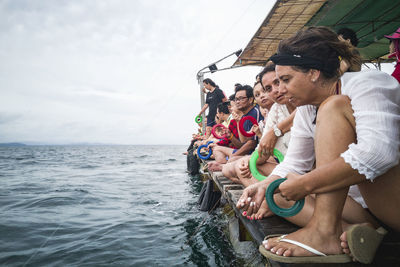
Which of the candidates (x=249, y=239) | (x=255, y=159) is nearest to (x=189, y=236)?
(x=249, y=239)

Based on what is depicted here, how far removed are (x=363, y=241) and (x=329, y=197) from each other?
0.79 feet

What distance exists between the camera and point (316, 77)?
1.38 m

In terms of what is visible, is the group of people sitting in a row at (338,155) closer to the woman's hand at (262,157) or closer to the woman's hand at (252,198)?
the woman's hand at (252,198)

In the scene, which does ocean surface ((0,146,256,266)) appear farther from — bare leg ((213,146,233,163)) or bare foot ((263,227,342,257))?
bare foot ((263,227,342,257))

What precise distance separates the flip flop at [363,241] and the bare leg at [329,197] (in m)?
0.08

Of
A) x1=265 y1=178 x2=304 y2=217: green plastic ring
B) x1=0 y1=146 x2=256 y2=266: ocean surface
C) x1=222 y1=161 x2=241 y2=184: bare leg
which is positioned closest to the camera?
x1=265 y1=178 x2=304 y2=217: green plastic ring

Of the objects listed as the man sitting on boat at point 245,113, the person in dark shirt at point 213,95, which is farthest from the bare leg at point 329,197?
the person in dark shirt at point 213,95

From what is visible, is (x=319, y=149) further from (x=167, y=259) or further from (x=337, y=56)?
(x=167, y=259)

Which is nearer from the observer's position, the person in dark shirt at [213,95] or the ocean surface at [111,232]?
the ocean surface at [111,232]

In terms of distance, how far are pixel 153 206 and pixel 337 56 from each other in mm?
6478

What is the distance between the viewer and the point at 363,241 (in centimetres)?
113

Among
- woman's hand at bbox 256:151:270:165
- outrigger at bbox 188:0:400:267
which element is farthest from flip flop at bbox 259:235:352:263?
outrigger at bbox 188:0:400:267

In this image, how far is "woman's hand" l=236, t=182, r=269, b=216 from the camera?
152cm

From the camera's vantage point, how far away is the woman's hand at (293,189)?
47.7 inches
